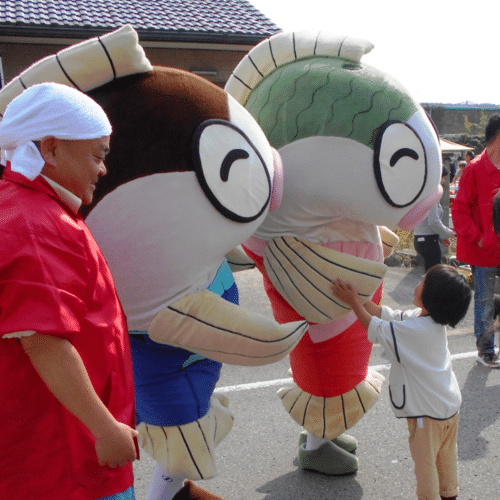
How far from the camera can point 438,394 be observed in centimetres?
223

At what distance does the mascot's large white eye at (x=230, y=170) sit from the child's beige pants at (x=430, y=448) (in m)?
1.10

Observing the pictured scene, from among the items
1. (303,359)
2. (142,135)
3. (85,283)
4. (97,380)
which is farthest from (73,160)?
(303,359)

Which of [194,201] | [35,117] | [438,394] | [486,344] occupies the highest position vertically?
[35,117]

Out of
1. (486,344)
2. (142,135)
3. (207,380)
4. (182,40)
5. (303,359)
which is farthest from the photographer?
(182,40)

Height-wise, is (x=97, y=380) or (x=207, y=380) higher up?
(x=97, y=380)

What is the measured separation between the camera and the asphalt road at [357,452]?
269cm

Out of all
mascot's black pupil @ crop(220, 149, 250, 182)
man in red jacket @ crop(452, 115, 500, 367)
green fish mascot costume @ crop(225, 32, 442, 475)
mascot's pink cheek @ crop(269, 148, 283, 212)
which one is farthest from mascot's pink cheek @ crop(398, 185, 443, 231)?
man in red jacket @ crop(452, 115, 500, 367)

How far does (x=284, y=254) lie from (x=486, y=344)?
2.53 metres

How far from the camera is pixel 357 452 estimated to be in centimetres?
300

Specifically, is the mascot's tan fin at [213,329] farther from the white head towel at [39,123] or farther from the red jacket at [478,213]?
the red jacket at [478,213]

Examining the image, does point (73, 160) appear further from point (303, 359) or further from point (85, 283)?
point (303, 359)

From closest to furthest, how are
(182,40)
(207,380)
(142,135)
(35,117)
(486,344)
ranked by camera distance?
(35,117) → (142,135) → (207,380) → (486,344) → (182,40)

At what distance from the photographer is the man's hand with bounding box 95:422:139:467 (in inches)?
52.0

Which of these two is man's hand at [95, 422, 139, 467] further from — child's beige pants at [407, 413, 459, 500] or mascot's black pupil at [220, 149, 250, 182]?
child's beige pants at [407, 413, 459, 500]
